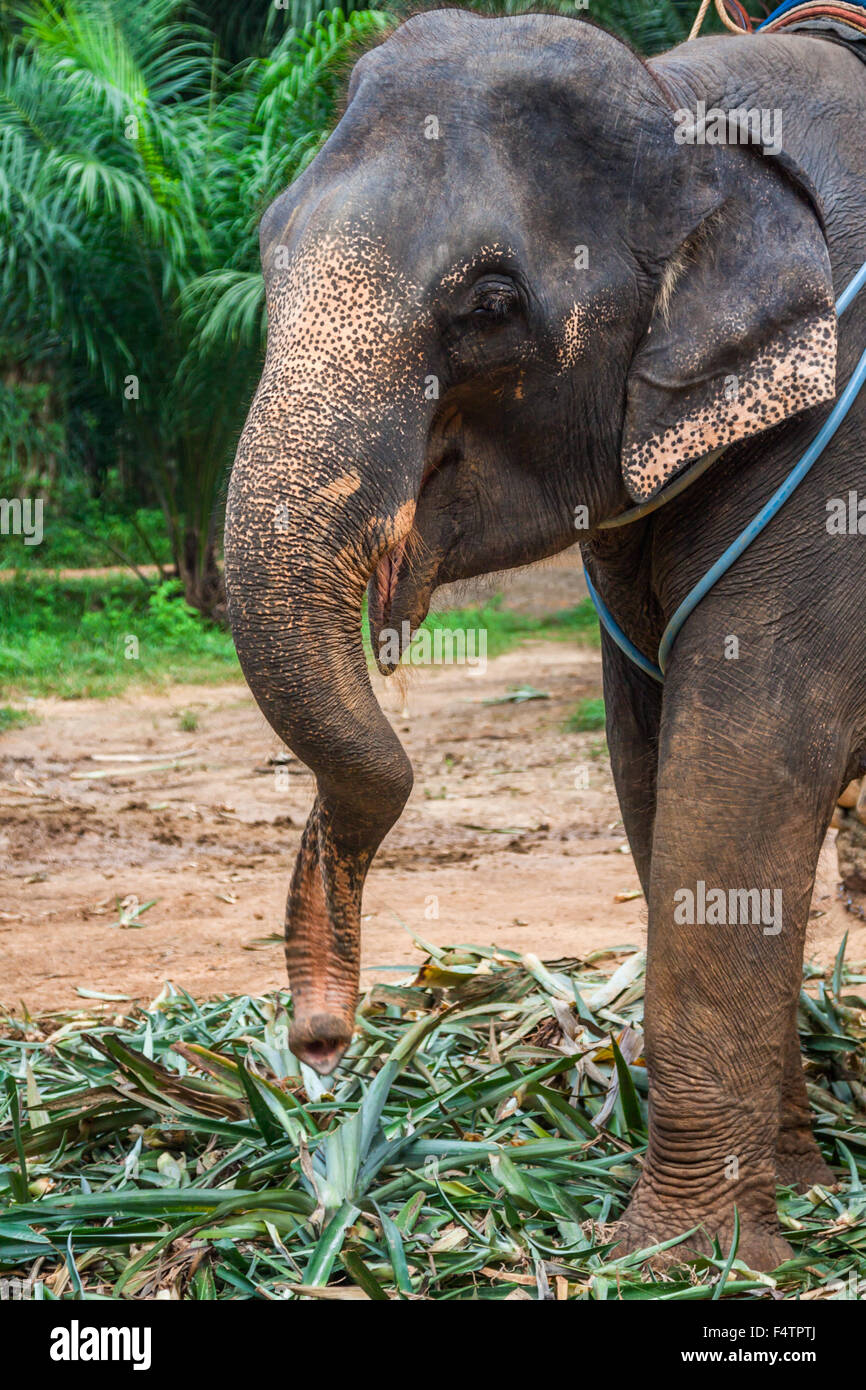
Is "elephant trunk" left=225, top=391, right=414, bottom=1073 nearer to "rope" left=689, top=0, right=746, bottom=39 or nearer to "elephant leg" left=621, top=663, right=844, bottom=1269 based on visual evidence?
"elephant leg" left=621, top=663, right=844, bottom=1269

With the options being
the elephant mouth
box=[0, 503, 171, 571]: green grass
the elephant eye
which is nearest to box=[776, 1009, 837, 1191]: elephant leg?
the elephant mouth

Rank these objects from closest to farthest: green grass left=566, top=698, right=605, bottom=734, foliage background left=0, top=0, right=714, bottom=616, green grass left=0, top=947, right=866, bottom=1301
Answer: green grass left=0, top=947, right=866, bottom=1301 < green grass left=566, top=698, right=605, bottom=734 < foliage background left=0, top=0, right=714, bottom=616

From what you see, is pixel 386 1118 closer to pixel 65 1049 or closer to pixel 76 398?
pixel 65 1049

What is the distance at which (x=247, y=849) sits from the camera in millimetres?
6168

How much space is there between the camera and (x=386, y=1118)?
3176mm

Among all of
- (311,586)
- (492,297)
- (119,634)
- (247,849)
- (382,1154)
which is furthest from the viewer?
(119,634)

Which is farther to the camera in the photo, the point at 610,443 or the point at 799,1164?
the point at 799,1164

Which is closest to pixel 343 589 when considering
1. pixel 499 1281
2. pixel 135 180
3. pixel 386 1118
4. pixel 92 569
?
pixel 499 1281

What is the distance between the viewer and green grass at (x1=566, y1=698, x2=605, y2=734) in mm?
8203

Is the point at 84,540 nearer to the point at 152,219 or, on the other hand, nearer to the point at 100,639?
the point at 100,639

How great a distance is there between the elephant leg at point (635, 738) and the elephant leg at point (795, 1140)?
473 millimetres

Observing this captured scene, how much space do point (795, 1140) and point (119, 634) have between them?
28.0 ft

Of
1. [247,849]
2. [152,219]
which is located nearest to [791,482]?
[247,849]

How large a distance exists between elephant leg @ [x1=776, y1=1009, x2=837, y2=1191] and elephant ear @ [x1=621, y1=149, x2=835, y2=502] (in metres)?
1.24
